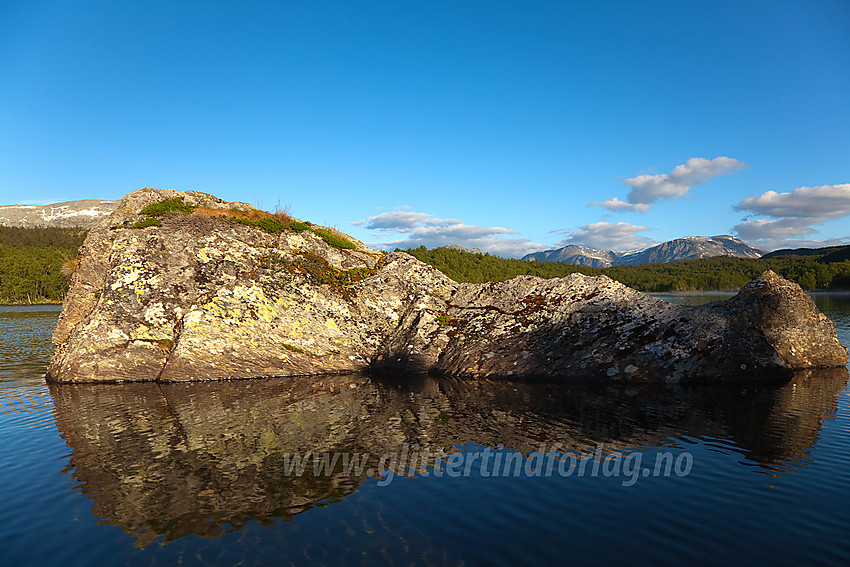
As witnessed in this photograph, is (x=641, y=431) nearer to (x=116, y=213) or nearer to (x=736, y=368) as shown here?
(x=736, y=368)

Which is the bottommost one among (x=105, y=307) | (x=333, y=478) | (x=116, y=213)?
(x=333, y=478)

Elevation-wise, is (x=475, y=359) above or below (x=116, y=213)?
below

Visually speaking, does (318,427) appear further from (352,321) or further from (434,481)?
(352,321)

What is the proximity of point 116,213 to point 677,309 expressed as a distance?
31.3 metres

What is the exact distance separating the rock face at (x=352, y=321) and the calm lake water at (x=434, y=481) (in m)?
3.62

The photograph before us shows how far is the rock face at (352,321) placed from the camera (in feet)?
65.5

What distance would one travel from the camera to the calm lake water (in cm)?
670

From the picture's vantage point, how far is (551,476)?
9.29 meters

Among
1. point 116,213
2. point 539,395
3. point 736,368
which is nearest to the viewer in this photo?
point 539,395

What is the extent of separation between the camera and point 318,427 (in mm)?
13062

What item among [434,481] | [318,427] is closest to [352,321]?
[318,427]

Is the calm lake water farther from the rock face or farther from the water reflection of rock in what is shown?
the rock face

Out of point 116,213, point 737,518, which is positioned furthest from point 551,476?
point 116,213

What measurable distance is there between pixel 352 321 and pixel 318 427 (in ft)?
38.2
